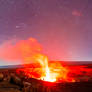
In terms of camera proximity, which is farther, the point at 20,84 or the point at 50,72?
the point at 50,72

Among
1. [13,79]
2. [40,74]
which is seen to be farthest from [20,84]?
[40,74]

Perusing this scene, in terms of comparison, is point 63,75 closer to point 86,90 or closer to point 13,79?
point 86,90

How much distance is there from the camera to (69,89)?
1577 centimetres

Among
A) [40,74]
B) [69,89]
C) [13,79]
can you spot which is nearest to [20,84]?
[13,79]

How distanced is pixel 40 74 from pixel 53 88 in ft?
29.2

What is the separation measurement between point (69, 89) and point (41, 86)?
10.6 feet

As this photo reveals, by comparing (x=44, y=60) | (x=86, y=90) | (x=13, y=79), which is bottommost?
(x=86, y=90)

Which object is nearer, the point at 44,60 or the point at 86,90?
the point at 86,90

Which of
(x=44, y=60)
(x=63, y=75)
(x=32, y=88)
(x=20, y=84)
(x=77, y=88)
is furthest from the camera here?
(x=44, y=60)

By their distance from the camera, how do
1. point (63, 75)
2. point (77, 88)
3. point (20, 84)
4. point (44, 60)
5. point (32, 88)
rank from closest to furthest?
1. point (32, 88)
2. point (77, 88)
3. point (20, 84)
4. point (63, 75)
5. point (44, 60)

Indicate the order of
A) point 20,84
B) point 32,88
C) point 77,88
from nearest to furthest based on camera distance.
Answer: point 32,88, point 77,88, point 20,84

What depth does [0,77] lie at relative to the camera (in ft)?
59.4

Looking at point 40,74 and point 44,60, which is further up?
point 44,60

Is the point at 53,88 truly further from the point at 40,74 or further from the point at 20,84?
the point at 40,74
